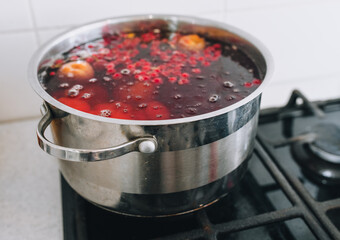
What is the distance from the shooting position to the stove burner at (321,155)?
2.71 ft

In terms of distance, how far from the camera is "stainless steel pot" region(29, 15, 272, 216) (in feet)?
1.82

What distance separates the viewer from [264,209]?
760 mm

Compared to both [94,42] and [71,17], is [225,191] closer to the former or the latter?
[94,42]

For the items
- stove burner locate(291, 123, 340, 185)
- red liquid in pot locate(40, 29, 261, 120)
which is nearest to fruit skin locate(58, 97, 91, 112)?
red liquid in pot locate(40, 29, 261, 120)

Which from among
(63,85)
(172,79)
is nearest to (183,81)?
(172,79)

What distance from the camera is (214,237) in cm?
65

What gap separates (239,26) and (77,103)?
614mm

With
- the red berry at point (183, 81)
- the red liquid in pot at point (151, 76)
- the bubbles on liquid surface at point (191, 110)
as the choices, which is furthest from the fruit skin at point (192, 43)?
the bubbles on liquid surface at point (191, 110)

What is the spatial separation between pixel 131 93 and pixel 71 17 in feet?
1.24

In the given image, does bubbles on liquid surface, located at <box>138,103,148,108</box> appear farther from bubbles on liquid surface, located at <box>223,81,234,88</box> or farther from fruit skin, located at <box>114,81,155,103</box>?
bubbles on liquid surface, located at <box>223,81,234,88</box>

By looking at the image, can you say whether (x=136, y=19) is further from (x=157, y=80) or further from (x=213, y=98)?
(x=213, y=98)

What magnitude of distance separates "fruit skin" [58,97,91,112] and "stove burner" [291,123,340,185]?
20.0 inches

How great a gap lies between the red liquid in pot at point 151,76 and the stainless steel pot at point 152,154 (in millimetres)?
68

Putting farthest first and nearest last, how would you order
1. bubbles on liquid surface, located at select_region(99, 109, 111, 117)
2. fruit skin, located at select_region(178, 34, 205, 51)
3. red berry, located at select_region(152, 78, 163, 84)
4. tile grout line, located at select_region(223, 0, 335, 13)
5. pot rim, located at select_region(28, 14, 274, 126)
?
tile grout line, located at select_region(223, 0, 335, 13) < fruit skin, located at select_region(178, 34, 205, 51) < red berry, located at select_region(152, 78, 163, 84) < bubbles on liquid surface, located at select_region(99, 109, 111, 117) < pot rim, located at select_region(28, 14, 274, 126)
